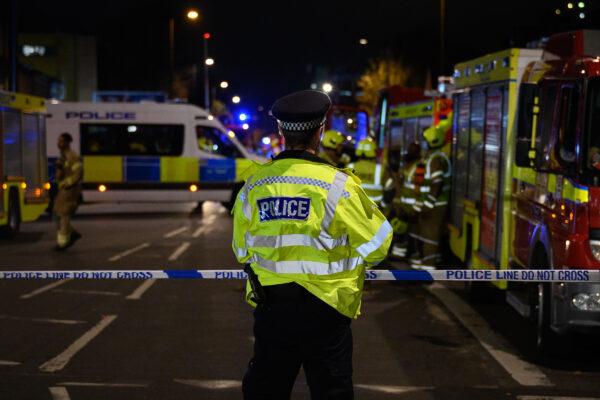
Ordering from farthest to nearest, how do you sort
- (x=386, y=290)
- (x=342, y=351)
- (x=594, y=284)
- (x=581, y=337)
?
1. (x=386, y=290)
2. (x=581, y=337)
3. (x=594, y=284)
4. (x=342, y=351)

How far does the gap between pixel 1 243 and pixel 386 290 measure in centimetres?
823

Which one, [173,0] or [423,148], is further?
[173,0]

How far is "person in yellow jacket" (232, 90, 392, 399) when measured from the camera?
3.94 meters

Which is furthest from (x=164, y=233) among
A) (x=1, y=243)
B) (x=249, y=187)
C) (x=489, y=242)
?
(x=249, y=187)

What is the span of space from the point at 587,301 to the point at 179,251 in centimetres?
927

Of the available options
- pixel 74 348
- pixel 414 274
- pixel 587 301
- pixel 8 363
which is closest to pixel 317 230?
pixel 414 274

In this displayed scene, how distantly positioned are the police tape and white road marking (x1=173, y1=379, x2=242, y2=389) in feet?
3.21

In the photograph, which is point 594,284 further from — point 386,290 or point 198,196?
point 198,196

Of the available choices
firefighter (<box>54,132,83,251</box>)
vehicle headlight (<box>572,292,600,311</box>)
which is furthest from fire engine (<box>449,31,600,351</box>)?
firefighter (<box>54,132,83,251</box>)

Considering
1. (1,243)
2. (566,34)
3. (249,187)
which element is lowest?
(1,243)

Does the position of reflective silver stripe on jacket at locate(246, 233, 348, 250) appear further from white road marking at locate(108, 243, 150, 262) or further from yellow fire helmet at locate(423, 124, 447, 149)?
white road marking at locate(108, 243, 150, 262)

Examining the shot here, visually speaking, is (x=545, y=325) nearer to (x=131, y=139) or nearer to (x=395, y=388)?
(x=395, y=388)

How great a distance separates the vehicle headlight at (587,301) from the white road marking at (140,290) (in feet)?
17.3

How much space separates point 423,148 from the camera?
58.1 ft
